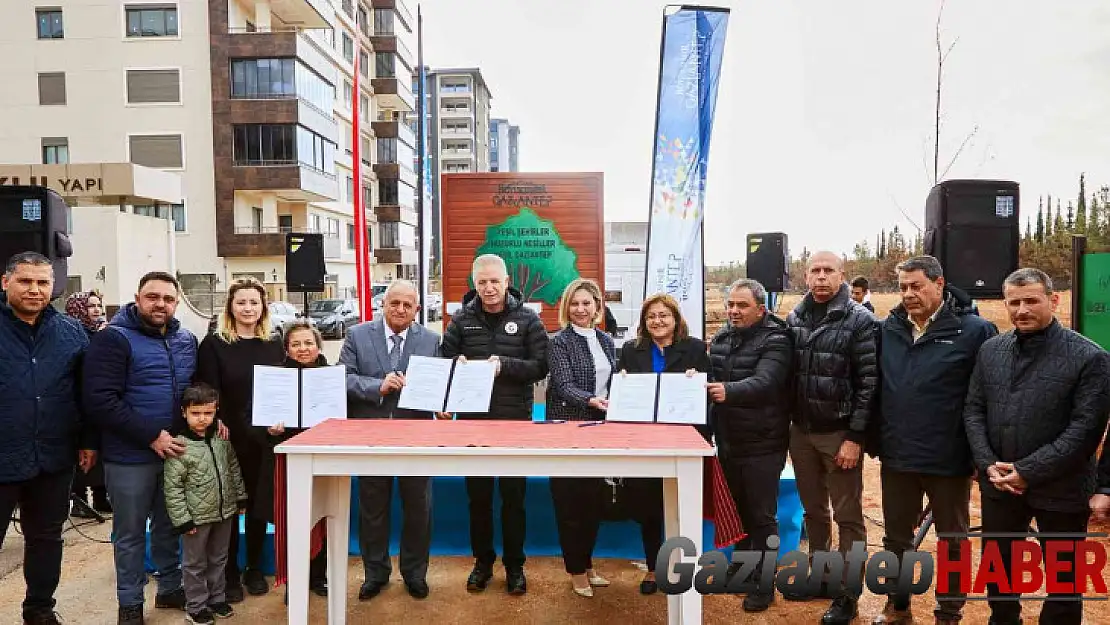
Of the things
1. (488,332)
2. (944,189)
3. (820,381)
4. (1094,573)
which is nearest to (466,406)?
(488,332)

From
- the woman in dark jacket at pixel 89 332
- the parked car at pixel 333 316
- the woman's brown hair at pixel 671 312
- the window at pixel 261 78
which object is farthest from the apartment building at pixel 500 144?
the woman's brown hair at pixel 671 312

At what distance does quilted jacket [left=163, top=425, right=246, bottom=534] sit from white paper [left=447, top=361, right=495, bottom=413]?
1107 millimetres

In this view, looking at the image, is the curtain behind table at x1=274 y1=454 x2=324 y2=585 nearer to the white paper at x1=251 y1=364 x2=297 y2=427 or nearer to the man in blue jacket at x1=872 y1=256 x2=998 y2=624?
the white paper at x1=251 y1=364 x2=297 y2=427

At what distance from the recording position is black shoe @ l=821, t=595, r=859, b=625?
3.53 m

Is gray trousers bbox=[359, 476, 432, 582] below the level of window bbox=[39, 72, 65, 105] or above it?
below

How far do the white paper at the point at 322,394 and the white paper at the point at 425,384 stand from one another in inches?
11.8

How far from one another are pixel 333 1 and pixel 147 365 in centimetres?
3258

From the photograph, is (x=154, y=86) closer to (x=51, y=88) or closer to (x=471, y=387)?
(x=51, y=88)

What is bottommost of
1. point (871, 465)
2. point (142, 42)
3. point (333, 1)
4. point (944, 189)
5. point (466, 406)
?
point (871, 465)

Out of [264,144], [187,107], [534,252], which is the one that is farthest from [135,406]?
[187,107]

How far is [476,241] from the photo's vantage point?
778 cm

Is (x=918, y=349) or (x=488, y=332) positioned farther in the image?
(x=488, y=332)

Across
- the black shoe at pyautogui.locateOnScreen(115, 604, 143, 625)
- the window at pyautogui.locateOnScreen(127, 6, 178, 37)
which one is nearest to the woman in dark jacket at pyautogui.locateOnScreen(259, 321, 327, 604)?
the black shoe at pyautogui.locateOnScreen(115, 604, 143, 625)

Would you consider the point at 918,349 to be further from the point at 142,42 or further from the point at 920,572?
the point at 142,42
